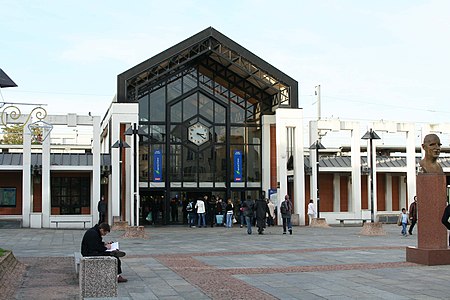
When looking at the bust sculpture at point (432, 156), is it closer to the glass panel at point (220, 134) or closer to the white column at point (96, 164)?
the white column at point (96, 164)

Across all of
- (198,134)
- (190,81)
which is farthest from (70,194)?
(190,81)

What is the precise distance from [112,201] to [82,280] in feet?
74.5

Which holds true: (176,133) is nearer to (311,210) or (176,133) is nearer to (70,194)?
(70,194)

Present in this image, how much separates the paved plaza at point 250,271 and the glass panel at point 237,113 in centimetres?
1591

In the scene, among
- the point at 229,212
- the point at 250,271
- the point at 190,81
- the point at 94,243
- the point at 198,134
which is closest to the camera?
the point at 94,243

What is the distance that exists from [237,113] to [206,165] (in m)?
3.70

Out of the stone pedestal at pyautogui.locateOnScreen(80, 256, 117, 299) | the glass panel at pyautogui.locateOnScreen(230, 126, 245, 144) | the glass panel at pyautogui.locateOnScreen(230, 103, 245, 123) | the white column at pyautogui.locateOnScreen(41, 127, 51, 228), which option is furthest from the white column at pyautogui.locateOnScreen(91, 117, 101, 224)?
the stone pedestal at pyautogui.locateOnScreen(80, 256, 117, 299)

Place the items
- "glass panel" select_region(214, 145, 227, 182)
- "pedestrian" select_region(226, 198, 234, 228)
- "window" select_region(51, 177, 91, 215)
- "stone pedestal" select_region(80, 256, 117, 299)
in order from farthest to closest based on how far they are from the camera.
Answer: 1. "window" select_region(51, 177, 91, 215)
2. "glass panel" select_region(214, 145, 227, 182)
3. "pedestrian" select_region(226, 198, 234, 228)
4. "stone pedestal" select_region(80, 256, 117, 299)

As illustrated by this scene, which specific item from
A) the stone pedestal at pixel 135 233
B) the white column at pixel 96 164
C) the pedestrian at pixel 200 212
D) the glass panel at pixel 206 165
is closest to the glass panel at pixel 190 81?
the glass panel at pixel 206 165

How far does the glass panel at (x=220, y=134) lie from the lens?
1453 inches

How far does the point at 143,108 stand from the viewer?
35844 millimetres

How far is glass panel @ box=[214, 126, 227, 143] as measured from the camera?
36906mm

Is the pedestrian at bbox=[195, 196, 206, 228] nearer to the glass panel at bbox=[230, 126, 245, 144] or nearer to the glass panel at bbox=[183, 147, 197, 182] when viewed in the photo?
the glass panel at bbox=[183, 147, 197, 182]

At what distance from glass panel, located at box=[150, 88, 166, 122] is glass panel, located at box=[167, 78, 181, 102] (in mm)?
470
